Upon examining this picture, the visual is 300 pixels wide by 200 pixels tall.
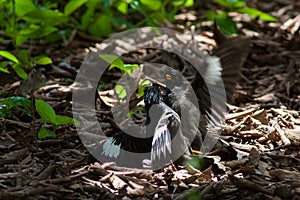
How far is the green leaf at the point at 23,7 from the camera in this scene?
3.56 meters

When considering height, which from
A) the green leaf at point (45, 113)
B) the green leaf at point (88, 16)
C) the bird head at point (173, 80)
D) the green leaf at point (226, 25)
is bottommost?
the green leaf at point (45, 113)

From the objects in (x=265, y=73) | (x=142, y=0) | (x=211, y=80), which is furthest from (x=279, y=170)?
(x=142, y=0)

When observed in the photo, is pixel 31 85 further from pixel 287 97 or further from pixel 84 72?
pixel 287 97

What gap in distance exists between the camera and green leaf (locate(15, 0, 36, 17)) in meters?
3.56

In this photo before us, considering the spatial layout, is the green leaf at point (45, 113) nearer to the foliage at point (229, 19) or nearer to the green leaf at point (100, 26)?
the foliage at point (229, 19)

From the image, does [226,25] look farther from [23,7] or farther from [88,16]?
[23,7]

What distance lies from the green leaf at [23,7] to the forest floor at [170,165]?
45 cm

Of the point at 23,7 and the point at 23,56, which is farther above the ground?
the point at 23,7

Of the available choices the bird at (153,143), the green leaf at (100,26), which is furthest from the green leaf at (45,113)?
the green leaf at (100,26)

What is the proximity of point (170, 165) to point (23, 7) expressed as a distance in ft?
5.37

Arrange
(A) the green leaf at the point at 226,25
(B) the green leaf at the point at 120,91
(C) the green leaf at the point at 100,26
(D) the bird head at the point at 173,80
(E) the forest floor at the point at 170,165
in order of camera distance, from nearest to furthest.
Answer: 1. (E) the forest floor at the point at 170,165
2. (D) the bird head at the point at 173,80
3. (B) the green leaf at the point at 120,91
4. (A) the green leaf at the point at 226,25
5. (C) the green leaf at the point at 100,26

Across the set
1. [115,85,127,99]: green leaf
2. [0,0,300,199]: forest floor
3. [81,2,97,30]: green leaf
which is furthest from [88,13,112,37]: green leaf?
[115,85,127,99]: green leaf

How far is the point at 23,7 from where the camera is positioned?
3590 mm

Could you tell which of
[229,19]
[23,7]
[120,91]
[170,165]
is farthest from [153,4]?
[170,165]
